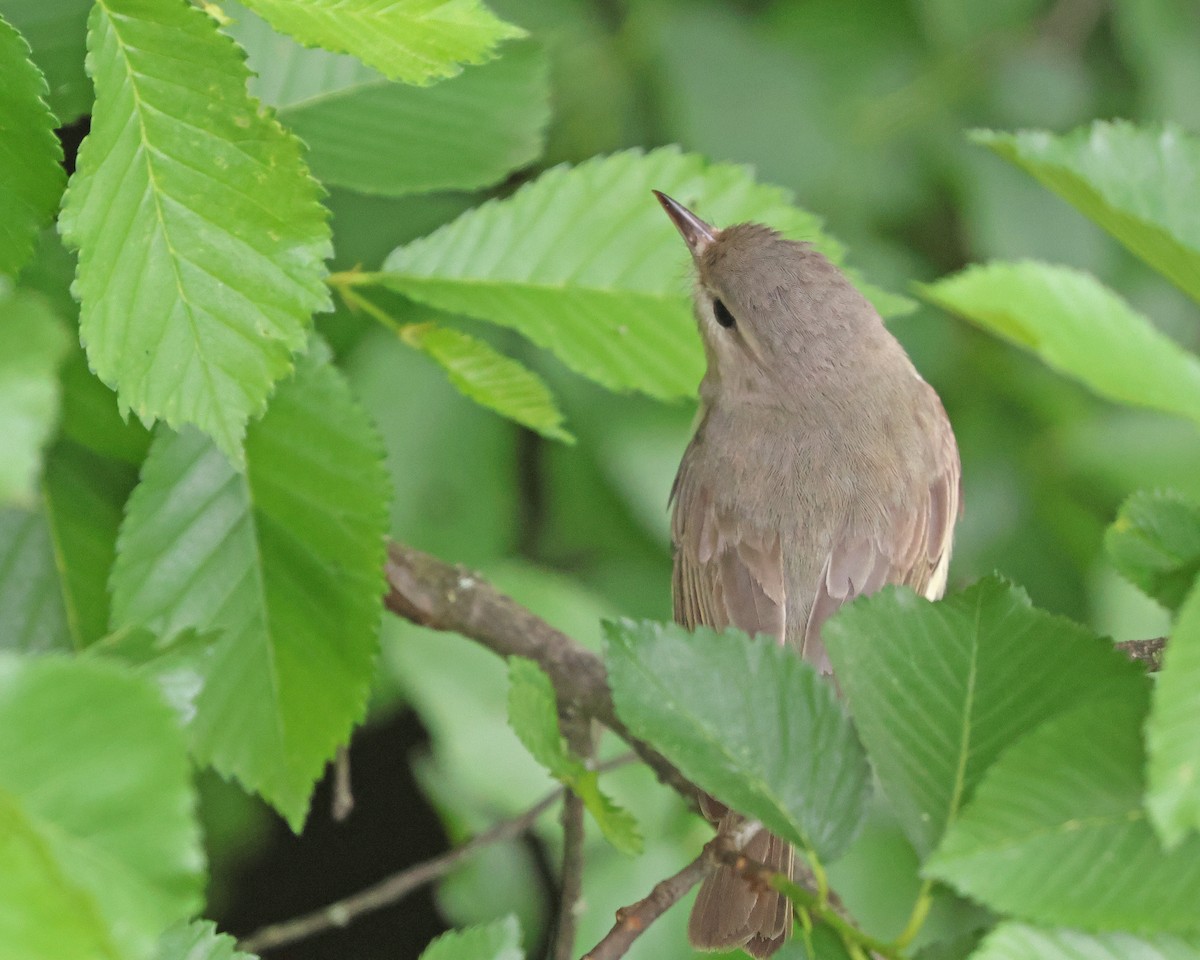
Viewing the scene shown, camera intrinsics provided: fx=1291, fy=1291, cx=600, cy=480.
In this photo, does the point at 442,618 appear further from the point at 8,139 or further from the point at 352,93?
the point at 8,139

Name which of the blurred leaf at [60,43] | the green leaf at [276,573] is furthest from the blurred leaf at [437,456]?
the blurred leaf at [60,43]

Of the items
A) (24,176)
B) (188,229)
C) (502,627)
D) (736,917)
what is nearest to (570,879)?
(736,917)

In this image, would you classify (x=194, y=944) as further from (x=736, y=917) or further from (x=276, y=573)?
(x=736, y=917)

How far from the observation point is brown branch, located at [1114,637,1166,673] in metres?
1.67

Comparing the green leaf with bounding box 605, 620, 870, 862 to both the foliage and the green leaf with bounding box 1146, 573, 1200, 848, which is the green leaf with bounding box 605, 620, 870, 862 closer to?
the foliage

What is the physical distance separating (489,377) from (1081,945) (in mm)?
1066

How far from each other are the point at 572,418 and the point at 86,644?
5.71ft

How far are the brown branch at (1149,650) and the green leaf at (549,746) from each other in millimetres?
702

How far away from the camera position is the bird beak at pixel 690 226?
6.81ft

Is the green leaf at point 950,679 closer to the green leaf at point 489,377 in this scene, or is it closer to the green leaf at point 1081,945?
the green leaf at point 1081,945

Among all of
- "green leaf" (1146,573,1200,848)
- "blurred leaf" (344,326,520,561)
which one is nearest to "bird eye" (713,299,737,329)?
"blurred leaf" (344,326,520,561)

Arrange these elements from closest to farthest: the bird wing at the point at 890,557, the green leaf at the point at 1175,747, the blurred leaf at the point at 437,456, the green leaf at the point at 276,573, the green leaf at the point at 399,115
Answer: the green leaf at the point at 1175,747 → the green leaf at the point at 276,573 → the green leaf at the point at 399,115 → the bird wing at the point at 890,557 → the blurred leaf at the point at 437,456

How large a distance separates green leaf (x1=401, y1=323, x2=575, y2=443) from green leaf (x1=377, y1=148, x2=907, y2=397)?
Answer: 5 cm

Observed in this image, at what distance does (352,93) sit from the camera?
184 centimetres
